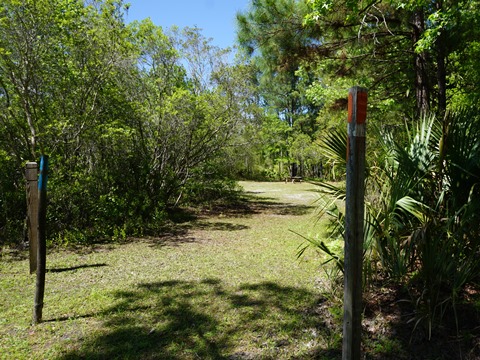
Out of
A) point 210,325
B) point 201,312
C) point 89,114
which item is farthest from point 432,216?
point 89,114

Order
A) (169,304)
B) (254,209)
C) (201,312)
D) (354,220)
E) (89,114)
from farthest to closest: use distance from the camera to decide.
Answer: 1. (254,209)
2. (89,114)
3. (169,304)
4. (201,312)
5. (354,220)

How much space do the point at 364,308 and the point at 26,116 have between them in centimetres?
725

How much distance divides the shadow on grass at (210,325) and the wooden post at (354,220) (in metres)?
1.14

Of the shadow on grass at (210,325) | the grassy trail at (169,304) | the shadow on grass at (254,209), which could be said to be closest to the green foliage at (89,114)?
the grassy trail at (169,304)

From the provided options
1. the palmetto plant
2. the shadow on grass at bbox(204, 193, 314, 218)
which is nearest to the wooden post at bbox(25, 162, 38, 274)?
the palmetto plant

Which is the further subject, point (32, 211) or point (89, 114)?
point (89, 114)

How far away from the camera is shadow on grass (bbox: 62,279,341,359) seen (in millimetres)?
2967

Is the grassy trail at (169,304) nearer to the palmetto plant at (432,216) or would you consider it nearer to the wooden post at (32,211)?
the wooden post at (32,211)

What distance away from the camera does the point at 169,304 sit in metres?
4.00

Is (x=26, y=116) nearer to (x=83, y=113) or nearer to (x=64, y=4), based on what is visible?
(x=83, y=113)

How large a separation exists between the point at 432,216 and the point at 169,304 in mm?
3015

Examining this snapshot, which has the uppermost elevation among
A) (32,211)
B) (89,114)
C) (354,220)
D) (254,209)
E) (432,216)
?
(89,114)

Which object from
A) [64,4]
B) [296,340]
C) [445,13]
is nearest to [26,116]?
[64,4]

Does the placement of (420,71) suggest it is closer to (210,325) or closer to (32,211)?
(210,325)
